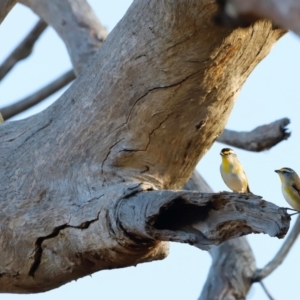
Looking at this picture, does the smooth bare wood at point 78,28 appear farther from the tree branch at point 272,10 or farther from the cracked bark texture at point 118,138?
the tree branch at point 272,10

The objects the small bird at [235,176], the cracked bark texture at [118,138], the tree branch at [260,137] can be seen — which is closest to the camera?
the cracked bark texture at [118,138]

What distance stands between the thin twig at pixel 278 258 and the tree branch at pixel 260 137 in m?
0.72

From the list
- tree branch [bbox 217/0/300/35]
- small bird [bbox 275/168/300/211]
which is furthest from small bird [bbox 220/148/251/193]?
tree branch [bbox 217/0/300/35]

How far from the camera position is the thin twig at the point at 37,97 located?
18.4ft

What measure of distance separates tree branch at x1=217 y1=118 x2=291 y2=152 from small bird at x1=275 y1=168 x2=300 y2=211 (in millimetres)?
601

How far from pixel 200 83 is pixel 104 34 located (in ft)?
8.61

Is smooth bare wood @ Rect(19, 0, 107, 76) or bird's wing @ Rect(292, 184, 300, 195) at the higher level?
smooth bare wood @ Rect(19, 0, 107, 76)

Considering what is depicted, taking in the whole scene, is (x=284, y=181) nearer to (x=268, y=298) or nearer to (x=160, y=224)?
(x=160, y=224)

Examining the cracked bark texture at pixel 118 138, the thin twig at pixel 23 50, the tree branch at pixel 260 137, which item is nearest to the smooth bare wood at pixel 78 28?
the thin twig at pixel 23 50

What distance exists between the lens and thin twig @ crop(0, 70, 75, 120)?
5.59 meters

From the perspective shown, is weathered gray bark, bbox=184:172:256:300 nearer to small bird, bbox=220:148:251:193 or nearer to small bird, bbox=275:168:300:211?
small bird, bbox=220:148:251:193

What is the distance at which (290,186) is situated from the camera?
2.53 m

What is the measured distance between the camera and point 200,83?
215cm

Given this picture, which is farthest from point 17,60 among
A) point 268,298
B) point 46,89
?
point 268,298
